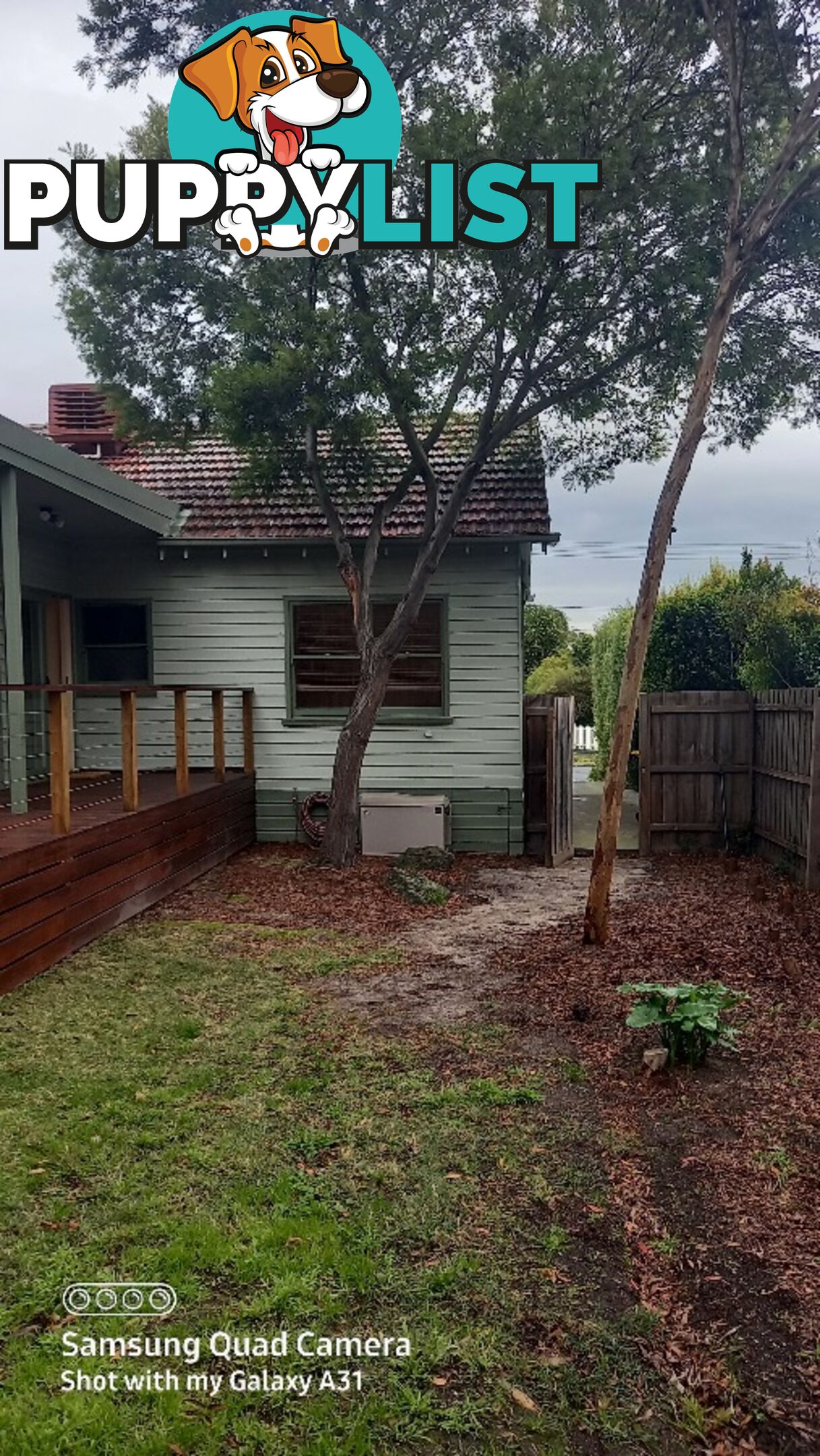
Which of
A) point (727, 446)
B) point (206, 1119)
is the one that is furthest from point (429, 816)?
point (206, 1119)

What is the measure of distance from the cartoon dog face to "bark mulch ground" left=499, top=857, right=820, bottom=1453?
6.57m

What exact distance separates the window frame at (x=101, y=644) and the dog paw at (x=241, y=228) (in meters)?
4.12

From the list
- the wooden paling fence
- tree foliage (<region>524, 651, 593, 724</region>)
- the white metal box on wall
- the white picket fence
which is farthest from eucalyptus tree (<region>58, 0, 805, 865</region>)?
the white picket fence

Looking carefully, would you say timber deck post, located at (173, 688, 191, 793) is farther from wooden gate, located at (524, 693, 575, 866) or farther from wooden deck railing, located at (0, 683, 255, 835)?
wooden gate, located at (524, 693, 575, 866)

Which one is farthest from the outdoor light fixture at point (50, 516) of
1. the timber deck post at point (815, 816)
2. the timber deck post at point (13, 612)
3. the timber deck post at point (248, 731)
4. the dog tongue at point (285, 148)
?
the timber deck post at point (815, 816)

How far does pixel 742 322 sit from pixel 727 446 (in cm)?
134

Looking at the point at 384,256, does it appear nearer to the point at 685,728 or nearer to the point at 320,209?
the point at 320,209

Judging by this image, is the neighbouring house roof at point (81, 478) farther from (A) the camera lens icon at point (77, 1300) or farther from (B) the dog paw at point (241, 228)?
(A) the camera lens icon at point (77, 1300)

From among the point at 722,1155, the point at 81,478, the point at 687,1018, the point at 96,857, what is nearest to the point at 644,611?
the point at 687,1018

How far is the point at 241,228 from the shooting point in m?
7.91

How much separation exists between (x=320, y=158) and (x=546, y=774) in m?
6.18

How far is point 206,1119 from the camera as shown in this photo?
358 centimetres

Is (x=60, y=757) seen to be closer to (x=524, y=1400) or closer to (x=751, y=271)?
(x=524, y=1400)

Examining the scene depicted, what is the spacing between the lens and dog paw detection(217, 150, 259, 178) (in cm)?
751
